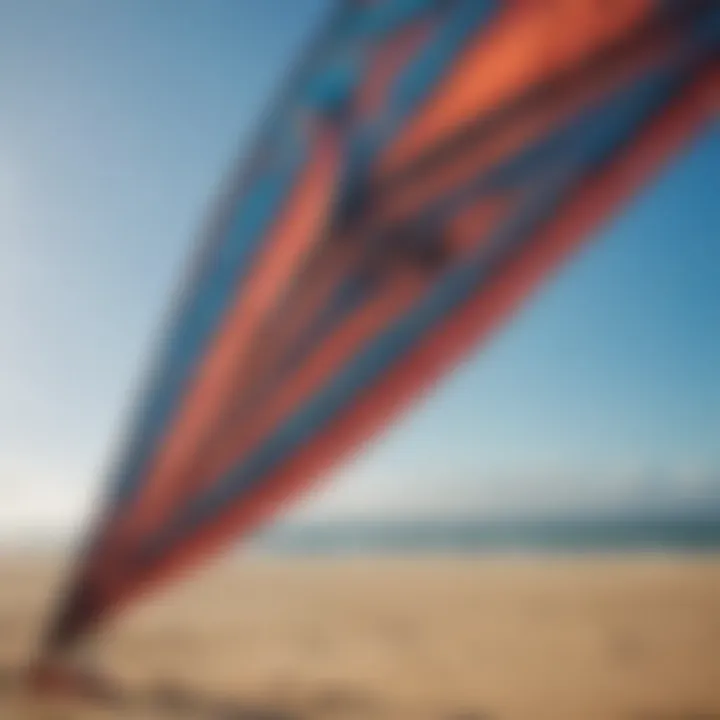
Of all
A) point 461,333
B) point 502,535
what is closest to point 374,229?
point 461,333

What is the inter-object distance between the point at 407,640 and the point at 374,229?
1.35 feet

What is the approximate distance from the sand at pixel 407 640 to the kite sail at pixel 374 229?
58 mm

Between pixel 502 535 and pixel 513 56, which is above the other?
pixel 513 56

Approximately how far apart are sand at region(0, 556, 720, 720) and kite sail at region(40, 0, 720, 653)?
6 centimetres

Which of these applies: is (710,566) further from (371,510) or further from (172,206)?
(172,206)

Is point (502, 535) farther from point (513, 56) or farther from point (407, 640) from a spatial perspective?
point (513, 56)

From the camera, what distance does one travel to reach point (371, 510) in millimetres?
1053

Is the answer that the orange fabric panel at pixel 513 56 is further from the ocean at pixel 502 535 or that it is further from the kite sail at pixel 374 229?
the ocean at pixel 502 535

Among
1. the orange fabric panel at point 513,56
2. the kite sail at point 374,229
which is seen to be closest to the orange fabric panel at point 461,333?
the kite sail at point 374,229

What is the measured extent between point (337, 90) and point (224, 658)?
1.99ft

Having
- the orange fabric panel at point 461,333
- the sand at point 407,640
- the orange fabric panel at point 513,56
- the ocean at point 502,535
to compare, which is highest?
the orange fabric panel at point 513,56

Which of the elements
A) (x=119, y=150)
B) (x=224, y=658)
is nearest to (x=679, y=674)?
(x=224, y=658)

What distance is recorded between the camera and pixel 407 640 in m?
1.02

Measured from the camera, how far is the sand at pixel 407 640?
95cm
